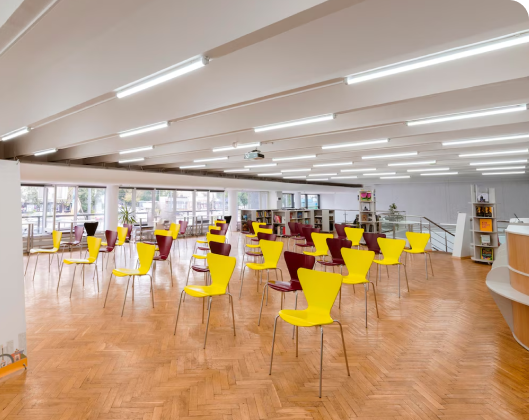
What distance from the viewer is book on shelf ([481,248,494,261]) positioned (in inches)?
328

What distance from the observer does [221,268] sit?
407cm

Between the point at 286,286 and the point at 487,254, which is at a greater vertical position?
the point at 286,286

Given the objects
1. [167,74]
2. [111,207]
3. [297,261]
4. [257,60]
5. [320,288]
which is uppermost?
[257,60]

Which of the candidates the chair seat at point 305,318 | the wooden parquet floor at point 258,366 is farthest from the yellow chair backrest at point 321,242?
the chair seat at point 305,318

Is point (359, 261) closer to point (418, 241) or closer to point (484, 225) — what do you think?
point (418, 241)

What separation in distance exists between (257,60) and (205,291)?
9.33ft

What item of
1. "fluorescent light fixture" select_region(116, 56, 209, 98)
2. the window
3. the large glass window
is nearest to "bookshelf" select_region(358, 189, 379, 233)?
"fluorescent light fixture" select_region(116, 56, 209, 98)

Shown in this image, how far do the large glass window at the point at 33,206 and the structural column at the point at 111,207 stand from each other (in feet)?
7.39

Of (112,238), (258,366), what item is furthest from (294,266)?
(112,238)

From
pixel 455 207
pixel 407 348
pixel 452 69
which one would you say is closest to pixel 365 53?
pixel 452 69

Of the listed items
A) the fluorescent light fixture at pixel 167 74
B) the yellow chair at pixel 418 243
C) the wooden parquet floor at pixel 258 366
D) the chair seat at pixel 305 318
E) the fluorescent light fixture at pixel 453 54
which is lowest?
the wooden parquet floor at pixel 258 366

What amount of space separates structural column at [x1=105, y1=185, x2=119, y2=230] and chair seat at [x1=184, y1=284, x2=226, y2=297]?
1023 centimetres

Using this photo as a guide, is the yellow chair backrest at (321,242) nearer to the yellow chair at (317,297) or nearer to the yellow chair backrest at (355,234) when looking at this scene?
the yellow chair backrest at (355,234)

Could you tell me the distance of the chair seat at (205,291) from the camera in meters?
3.76
